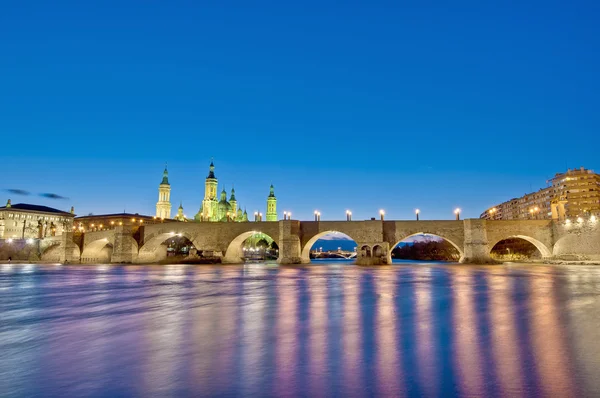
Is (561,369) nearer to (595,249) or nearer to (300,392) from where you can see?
(300,392)

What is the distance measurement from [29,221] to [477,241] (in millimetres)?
90632

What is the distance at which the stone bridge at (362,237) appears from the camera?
39606 mm

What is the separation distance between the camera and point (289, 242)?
147 feet

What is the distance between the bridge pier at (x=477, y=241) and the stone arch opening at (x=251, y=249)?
21.5m

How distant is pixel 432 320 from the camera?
28.3 ft

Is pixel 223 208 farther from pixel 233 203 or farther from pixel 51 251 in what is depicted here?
pixel 51 251

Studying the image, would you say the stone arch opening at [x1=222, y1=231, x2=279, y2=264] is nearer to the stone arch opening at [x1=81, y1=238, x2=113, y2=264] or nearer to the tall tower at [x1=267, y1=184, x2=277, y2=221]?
the tall tower at [x1=267, y1=184, x2=277, y2=221]

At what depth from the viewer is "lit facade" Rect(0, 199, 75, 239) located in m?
82.3

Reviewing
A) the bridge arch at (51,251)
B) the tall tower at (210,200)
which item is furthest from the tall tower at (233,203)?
the bridge arch at (51,251)

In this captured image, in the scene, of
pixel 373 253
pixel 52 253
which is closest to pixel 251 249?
pixel 52 253

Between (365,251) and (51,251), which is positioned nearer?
(365,251)

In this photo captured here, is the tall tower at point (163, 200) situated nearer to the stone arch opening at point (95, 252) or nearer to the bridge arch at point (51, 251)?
the bridge arch at point (51, 251)

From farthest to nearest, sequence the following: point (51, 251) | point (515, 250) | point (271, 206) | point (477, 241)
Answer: point (271, 206)
point (515, 250)
point (51, 251)
point (477, 241)

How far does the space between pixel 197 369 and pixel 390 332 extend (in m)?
3.82
